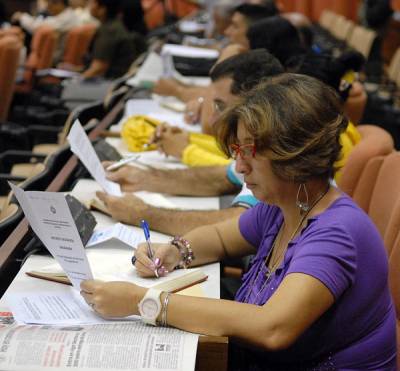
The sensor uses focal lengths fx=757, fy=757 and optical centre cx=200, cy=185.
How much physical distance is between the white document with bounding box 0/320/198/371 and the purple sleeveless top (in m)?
0.24

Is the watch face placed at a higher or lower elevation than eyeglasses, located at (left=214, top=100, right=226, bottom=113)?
higher

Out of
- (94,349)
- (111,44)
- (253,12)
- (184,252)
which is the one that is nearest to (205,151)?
(184,252)

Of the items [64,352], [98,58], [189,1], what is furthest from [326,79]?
[189,1]

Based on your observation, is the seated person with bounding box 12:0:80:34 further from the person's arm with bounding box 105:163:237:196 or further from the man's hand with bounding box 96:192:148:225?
the man's hand with bounding box 96:192:148:225

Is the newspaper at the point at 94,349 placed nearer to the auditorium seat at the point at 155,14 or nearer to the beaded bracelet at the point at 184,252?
the beaded bracelet at the point at 184,252

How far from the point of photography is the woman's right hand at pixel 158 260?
183 centimetres

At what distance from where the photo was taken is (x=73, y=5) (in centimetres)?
1100

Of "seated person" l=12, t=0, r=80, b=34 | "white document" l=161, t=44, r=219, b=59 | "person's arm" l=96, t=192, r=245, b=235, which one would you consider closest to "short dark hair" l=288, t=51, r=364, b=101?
"person's arm" l=96, t=192, r=245, b=235

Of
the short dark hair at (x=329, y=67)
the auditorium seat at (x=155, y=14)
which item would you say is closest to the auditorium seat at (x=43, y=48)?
the auditorium seat at (x=155, y=14)

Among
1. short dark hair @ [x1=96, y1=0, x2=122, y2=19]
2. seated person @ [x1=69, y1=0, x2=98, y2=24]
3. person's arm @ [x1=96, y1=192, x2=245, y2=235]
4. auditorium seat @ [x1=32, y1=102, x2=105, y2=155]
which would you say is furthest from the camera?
seated person @ [x1=69, y1=0, x2=98, y2=24]

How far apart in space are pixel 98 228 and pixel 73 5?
935cm

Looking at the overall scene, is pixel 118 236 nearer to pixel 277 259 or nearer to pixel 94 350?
pixel 277 259

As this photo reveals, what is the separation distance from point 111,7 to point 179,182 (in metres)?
3.85

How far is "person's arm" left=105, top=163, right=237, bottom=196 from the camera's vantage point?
2623mm
